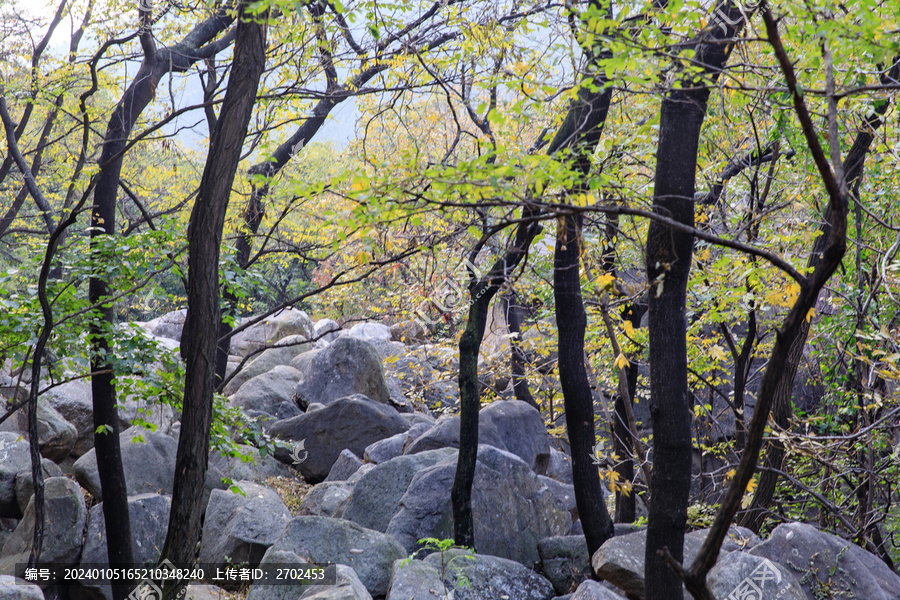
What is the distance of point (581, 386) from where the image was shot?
6.00 metres

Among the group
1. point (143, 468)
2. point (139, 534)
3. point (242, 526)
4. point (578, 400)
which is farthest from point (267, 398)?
point (578, 400)

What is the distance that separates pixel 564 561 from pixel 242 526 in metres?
3.34

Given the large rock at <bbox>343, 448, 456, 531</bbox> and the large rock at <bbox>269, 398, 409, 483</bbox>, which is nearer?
the large rock at <bbox>343, 448, 456, 531</bbox>

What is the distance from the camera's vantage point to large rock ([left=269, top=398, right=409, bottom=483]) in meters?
10.9

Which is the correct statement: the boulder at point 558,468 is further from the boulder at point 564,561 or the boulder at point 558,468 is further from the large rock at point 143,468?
the large rock at point 143,468

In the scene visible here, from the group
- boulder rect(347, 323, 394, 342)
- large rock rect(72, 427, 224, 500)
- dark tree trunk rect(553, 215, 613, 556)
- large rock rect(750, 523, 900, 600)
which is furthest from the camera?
boulder rect(347, 323, 394, 342)

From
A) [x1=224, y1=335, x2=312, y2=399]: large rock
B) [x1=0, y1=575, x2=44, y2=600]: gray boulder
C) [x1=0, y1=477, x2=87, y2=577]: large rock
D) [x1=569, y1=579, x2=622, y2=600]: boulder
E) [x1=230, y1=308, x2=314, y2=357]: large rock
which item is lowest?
[x1=0, y1=477, x2=87, y2=577]: large rock

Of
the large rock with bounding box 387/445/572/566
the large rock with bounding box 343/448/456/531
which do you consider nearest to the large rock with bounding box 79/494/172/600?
the large rock with bounding box 343/448/456/531

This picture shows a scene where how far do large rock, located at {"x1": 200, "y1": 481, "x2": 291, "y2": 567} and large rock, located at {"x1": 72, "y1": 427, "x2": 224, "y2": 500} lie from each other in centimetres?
155

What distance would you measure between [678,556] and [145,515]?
19.1 feet

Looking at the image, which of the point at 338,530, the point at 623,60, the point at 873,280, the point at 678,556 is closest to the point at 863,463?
the point at 873,280

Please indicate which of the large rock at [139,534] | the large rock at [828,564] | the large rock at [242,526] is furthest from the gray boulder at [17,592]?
the large rock at [828,564]

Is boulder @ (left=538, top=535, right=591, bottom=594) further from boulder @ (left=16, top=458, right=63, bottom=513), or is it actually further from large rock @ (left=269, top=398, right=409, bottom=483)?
boulder @ (left=16, top=458, right=63, bottom=513)

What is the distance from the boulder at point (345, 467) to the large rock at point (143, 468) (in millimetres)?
1747
